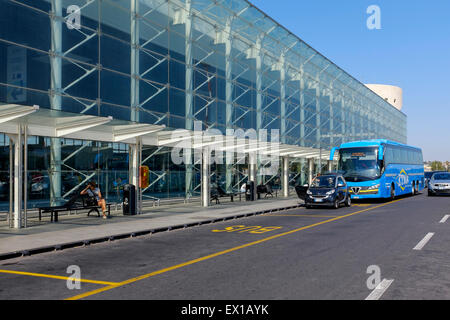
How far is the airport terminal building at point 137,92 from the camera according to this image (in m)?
17.0

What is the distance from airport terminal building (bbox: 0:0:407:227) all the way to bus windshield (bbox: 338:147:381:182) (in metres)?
3.97

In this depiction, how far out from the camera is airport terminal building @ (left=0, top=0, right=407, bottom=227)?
55.7ft

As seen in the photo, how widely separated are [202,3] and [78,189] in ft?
45.3

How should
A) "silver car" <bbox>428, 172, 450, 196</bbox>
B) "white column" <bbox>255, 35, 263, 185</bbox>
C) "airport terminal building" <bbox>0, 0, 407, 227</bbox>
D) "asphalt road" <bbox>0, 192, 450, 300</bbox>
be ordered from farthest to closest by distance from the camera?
1. "white column" <bbox>255, 35, 263, 185</bbox>
2. "silver car" <bbox>428, 172, 450, 196</bbox>
3. "airport terminal building" <bbox>0, 0, 407, 227</bbox>
4. "asphalt road" <bbox>0, 192, 450, 300</bbox>

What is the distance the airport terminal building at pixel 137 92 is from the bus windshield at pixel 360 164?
3.97 metres

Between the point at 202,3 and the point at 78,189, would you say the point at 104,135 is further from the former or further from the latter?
the point at 202,3

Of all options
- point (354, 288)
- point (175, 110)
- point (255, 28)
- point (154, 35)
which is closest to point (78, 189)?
point (175, 110)

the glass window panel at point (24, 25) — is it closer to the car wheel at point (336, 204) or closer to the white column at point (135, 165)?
the white column at point (135, 165)

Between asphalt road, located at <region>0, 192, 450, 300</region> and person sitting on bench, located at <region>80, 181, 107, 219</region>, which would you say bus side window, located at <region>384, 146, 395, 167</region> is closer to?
asphalt road, located at <region>0, 192, 450, 300</region>

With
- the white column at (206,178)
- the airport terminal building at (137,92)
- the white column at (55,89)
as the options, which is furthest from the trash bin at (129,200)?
the white column at (206,178)

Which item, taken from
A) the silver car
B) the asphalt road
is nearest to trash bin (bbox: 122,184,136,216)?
the asphalt road

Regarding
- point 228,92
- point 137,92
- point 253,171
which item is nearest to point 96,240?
point 137,92

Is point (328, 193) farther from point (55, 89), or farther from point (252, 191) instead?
point (55, 89)

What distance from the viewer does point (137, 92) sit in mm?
22078
